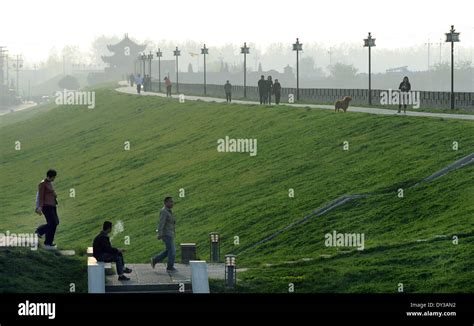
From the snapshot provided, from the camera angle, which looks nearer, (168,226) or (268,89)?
(168,226)

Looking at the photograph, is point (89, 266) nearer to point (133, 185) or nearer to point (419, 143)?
point (419, 143)

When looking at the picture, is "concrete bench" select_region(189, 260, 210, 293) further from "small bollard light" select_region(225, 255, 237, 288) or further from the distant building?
the distant building

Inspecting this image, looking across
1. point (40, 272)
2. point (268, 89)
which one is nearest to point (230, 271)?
point (40, 272)

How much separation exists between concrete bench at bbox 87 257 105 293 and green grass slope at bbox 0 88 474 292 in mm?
2938

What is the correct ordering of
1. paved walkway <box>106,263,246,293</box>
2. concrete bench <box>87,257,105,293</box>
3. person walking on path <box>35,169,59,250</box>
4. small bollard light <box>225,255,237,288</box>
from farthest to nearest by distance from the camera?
1. person walking on path <box>35,169,59,250</box>
2. small bollard light <box>225,255,237,288</box>
3. paved walkway <box>106,263,246,293</box>
4. concrete bench <box>87,257,105,293</box>

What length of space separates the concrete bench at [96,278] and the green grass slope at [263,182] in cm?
294

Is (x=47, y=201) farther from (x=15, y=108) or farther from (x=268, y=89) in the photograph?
(x=15, y=108)

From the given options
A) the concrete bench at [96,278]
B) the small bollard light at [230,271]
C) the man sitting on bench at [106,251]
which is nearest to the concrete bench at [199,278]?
the small bollard light at [230,271]

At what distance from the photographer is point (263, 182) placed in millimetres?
34156

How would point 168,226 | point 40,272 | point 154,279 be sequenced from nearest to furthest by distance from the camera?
point 154,279
point 40,272
point 168,226

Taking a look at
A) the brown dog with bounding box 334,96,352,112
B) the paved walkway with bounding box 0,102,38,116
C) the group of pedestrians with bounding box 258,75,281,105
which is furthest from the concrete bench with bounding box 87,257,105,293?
the paved walkway with bounding box 0,102,38,116

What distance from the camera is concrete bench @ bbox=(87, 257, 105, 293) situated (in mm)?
17828

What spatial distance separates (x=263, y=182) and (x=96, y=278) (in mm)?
16588
